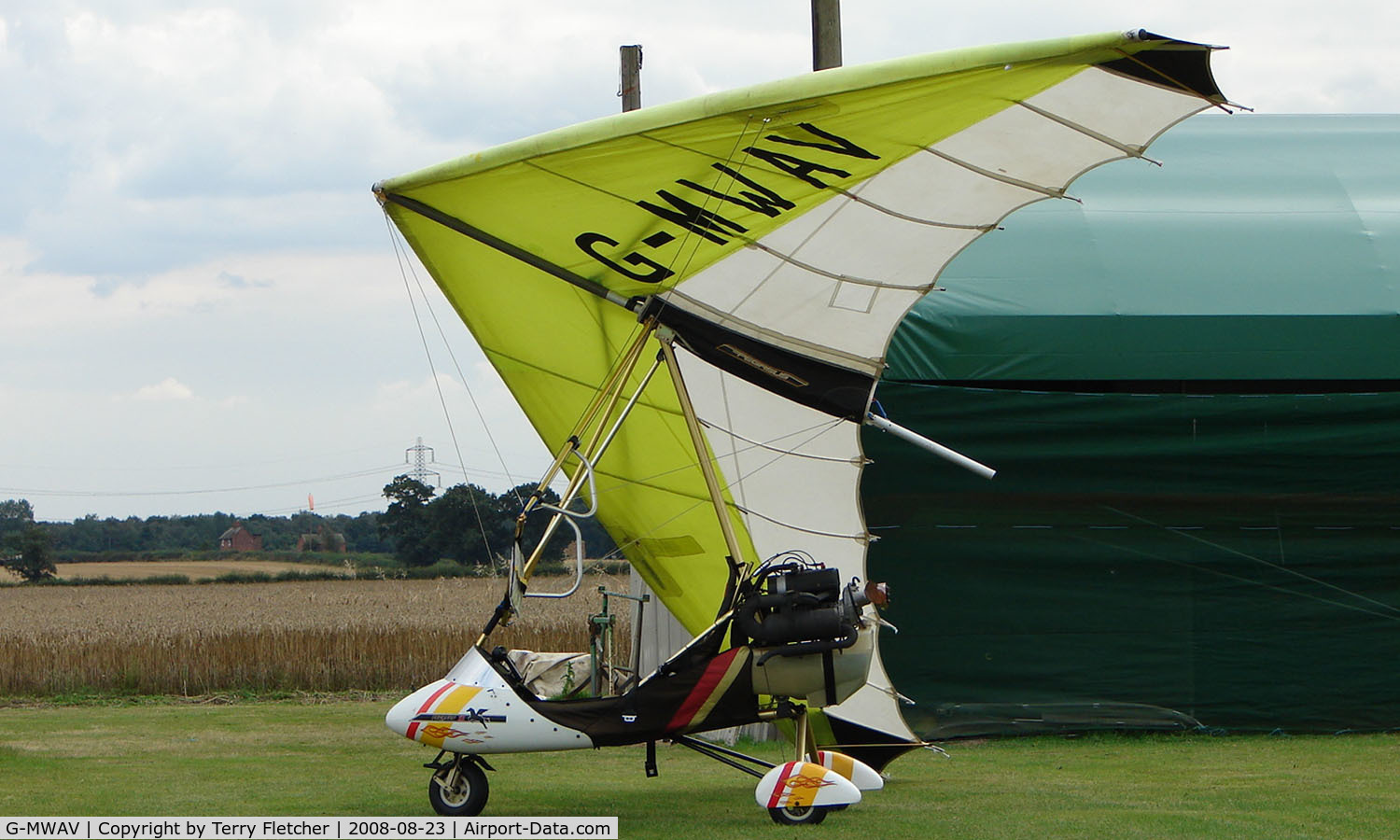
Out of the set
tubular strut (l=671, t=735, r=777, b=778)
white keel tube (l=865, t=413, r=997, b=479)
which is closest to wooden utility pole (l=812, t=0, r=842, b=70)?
white keel tube (l=865, t=413, r=997, b=479)

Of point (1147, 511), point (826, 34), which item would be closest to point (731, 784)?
point (1147, 511)

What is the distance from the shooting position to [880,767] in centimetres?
773

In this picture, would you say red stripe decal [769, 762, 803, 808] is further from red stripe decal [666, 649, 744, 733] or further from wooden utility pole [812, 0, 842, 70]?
wooden utility pole [812, 0, 842, 70]

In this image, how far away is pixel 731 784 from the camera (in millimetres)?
8047

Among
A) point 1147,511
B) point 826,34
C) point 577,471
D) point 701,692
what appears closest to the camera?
point 701,692

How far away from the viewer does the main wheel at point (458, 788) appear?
653cm

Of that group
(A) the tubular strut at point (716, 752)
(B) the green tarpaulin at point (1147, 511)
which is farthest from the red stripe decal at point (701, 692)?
(B) the green tarpaulin at point (1147, 511)

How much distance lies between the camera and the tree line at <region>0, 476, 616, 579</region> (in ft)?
128

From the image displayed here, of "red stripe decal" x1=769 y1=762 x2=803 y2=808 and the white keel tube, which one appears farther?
the white keel tube

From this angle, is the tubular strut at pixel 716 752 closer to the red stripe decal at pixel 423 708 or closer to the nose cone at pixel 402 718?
the red stripe decal at pixel 423 708

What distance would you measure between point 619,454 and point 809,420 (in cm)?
114

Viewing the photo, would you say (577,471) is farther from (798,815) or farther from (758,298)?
(798,815)

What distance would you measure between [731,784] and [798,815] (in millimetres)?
1767

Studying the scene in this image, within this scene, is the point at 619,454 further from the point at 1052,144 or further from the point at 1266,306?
the point at 1266,306
